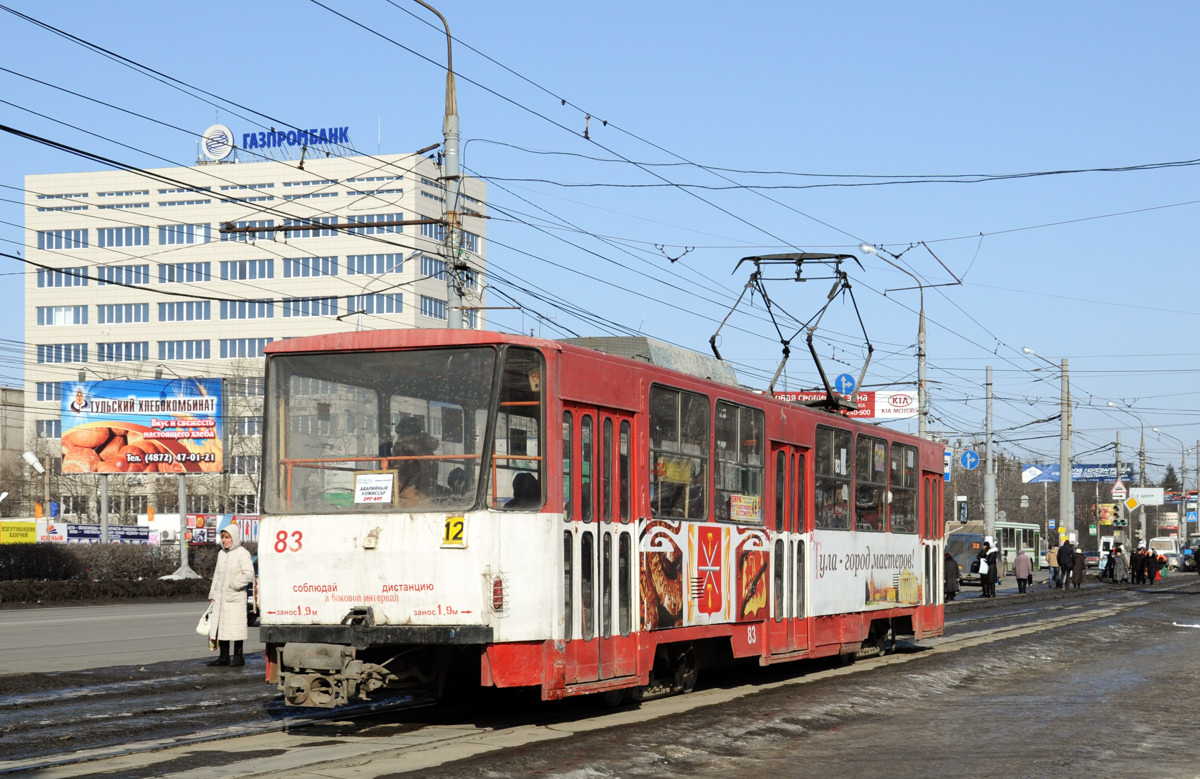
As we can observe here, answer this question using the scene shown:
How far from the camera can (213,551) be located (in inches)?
1860

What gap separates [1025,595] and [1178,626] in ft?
57.3

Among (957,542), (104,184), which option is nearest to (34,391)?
(104,184)

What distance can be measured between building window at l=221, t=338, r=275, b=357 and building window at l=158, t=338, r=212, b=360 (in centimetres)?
124

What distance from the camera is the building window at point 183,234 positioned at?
103 m

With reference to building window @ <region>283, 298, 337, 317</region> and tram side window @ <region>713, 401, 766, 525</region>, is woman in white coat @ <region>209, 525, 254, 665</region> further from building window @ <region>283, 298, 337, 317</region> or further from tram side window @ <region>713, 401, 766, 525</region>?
building window @ <region>283, 298, 337, 317</region>

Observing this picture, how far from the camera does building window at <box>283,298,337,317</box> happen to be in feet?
321

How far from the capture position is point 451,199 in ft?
73.8

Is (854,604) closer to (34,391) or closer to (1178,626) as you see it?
(1178,626)

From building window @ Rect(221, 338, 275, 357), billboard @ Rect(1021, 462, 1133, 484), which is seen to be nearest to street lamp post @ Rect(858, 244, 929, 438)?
billboard @ Rect(1021, 462, 1133, 484)

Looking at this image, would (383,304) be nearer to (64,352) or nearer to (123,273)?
(123,273)

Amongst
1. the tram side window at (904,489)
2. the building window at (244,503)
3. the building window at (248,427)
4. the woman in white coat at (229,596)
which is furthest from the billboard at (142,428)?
the building window at (244,503)

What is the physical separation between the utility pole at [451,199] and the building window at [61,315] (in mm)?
92056

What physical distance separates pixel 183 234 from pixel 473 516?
320ft

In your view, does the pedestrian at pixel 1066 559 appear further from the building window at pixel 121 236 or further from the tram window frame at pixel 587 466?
the building window at pixel 121 236
